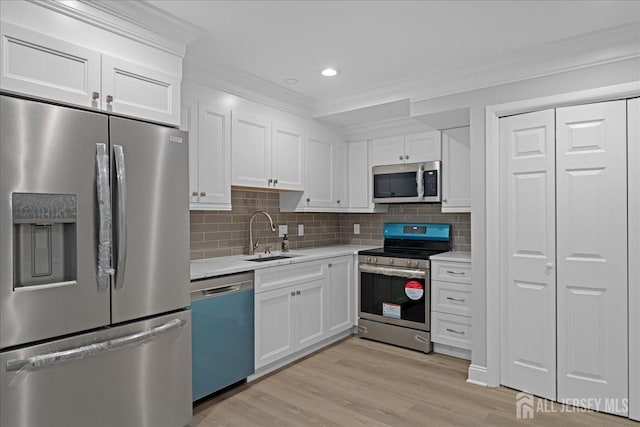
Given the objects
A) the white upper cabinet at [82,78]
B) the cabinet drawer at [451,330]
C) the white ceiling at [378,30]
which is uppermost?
the white ceiling at [378,30]

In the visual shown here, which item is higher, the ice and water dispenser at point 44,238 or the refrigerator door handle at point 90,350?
the ice and water dispenser at point 44,238

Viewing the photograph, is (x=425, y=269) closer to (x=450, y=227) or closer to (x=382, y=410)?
(x=450, y=227)

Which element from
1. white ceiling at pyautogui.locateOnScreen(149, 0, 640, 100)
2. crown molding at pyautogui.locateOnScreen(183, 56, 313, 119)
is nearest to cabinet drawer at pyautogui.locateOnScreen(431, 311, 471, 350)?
white ceiling at pyautogui.locateOnScreen(149, 0, 640, 100)

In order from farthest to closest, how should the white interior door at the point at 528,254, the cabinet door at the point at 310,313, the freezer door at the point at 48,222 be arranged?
the cabinet door at the point at 310,313, the white interior door at the point at 528,254, the freezer door at the point at 48,222

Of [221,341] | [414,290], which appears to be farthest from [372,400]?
[414,290]

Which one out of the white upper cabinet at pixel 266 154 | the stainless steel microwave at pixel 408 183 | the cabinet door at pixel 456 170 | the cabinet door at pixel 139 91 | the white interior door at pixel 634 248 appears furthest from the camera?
the stainless steel microwave at pixel 408 183

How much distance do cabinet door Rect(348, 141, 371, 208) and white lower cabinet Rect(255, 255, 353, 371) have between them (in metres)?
0.75

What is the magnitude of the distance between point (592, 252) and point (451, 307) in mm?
1257

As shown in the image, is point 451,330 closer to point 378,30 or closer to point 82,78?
point 378,30

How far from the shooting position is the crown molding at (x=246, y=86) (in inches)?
115

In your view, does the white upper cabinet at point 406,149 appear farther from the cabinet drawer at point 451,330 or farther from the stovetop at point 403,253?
the cabinet drawer at point 451,330

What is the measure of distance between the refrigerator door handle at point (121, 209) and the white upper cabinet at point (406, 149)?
9.62 ft

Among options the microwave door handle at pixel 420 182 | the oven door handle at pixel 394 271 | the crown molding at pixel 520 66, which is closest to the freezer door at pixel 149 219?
the crown molding at pixel 520 66

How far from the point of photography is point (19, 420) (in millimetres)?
1685
